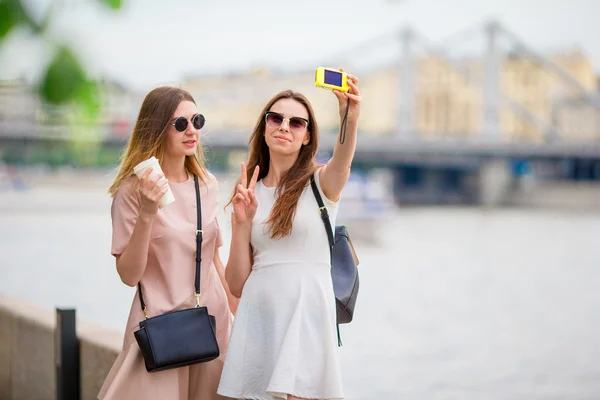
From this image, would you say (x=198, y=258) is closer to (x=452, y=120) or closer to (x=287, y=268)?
(x=287, y=268)

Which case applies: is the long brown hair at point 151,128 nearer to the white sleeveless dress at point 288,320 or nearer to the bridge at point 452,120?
the white sleeveless dress at point 288,320

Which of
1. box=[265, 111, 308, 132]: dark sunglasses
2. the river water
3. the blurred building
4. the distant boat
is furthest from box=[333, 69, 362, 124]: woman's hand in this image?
the blurred building

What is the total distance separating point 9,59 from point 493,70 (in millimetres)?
60110

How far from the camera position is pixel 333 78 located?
228 cm

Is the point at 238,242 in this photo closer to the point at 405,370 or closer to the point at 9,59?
the point at 9,59

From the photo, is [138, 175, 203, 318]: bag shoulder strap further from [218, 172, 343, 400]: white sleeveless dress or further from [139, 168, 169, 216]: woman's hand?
[139, 168, 169, 216]: woman's hand

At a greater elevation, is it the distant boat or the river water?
the distant boat

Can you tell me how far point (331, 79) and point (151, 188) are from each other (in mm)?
512

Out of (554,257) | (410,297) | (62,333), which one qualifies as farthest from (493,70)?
(62,333)

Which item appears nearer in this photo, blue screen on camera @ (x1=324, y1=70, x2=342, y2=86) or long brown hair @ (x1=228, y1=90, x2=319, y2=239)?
blue screen on camera @ (x1=324, y1=70, x2=342, y2=86)

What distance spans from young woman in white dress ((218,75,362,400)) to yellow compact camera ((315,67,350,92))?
0.10 feet

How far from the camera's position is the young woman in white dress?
2338mm

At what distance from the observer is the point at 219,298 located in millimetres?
2631

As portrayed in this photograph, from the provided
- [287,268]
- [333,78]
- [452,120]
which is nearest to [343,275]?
[287,268]
